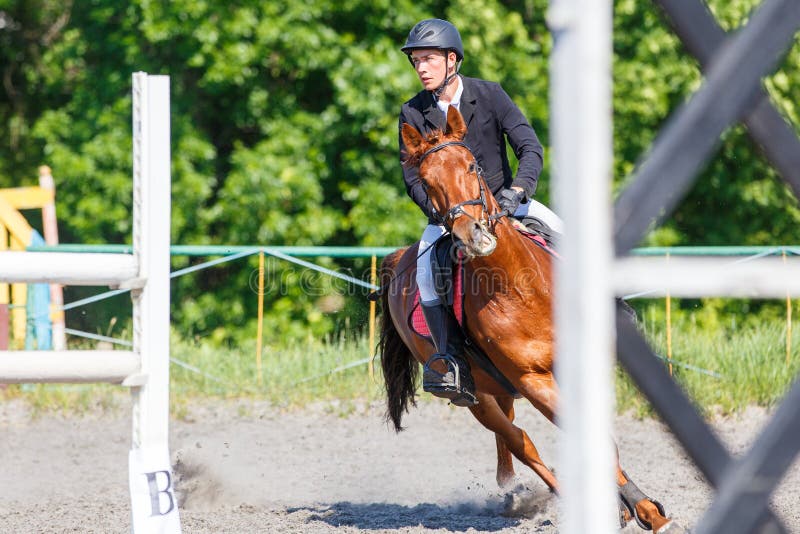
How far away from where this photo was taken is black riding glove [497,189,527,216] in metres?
4.71

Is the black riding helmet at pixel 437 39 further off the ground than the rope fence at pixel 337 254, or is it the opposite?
the black riding helmet at pixel 437 39

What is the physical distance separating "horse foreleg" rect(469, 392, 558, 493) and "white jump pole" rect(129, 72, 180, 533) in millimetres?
2642

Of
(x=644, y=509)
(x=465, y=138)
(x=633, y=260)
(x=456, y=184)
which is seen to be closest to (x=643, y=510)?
(x=644, y=509)

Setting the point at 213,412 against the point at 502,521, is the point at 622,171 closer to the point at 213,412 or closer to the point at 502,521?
the point at 213,412

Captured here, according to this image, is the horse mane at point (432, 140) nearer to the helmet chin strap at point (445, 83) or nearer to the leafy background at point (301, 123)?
the helmet chin strap at point (445, 83)

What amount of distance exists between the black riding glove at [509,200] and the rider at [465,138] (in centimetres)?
24

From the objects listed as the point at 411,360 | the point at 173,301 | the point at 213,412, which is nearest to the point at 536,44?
the point at 173,301

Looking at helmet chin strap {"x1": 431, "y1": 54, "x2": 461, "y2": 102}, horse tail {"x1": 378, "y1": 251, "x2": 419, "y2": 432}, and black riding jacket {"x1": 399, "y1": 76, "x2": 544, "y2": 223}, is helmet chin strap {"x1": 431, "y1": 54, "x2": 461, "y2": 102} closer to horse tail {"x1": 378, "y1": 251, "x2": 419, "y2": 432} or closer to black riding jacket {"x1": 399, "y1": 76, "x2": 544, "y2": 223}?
black riding jacket {"x1": 399, "y1": 76, "x2": 544, "y2": 223}

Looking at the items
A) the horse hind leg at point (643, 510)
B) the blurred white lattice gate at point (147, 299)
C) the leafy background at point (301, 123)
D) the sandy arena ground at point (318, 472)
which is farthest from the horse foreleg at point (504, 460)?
the leafy background at point (301, 123)

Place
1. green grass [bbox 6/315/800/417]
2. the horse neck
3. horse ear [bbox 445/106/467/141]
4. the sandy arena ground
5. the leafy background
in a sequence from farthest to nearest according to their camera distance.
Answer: the leafy background
green grass [bbox 6/315/800/417]
the sandy arena ground
horse ear [bbox 445/106/467/141]
the horse neck

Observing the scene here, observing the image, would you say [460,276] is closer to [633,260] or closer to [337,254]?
[633,260]

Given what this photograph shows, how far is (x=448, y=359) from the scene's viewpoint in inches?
197

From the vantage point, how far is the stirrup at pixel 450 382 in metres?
5.02

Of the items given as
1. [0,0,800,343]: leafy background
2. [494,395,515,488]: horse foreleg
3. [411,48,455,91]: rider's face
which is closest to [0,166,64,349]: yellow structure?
[0,0,800,343]: leafy background
